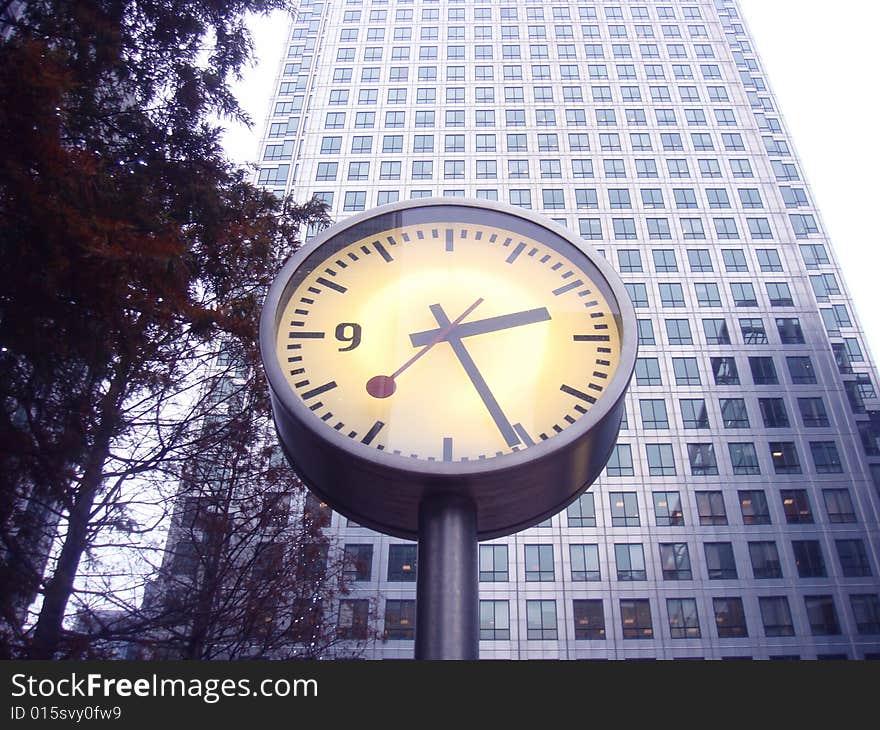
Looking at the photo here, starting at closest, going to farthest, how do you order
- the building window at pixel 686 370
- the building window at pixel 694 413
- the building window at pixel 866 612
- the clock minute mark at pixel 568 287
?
the clock minute mark at pixel 568 287, the building window at pixel 866 612, the building window at pixel 694 413, the building window at pixel 686 370

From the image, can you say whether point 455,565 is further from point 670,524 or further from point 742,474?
point 742,474

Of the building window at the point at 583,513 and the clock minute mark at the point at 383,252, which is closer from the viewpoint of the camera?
the clock minute mark at the point at 383,252

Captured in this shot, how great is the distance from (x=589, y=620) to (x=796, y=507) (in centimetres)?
1291

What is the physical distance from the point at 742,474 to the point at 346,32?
157ft

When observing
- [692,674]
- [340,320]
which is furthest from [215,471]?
[692,674]

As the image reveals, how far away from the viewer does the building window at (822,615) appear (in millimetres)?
32781

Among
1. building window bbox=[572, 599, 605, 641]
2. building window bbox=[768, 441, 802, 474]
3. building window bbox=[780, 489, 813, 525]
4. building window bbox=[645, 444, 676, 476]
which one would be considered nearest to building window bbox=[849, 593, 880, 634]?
building window bbox=[780, 489, 813, 525]

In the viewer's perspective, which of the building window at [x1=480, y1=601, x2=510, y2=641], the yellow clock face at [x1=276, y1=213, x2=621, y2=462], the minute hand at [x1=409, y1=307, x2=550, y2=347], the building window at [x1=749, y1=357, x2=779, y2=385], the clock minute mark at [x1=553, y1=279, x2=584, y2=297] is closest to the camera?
the yellow clock face at [x1=276, y1=213, x2=621, y2=462]

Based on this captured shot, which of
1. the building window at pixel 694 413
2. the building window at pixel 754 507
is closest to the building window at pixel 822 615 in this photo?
the building window at pixel 754 507

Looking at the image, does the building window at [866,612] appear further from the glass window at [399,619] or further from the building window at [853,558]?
the glass window at [399,619]

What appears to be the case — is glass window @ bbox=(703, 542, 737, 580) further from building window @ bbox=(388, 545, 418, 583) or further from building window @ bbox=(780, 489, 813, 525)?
building window @ bbox=(388, 545, 418, 583)

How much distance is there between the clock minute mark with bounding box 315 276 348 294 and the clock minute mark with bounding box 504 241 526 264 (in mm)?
607

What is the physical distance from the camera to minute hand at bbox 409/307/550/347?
2244 millimetres

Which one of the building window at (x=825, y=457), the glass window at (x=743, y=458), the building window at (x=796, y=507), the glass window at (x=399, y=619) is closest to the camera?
the glass window at (x=399, y=619)
